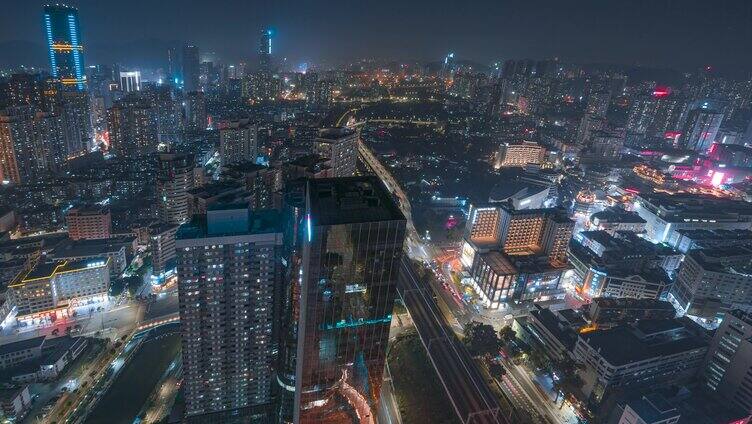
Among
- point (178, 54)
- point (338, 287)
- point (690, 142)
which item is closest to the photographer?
point (338, 287)

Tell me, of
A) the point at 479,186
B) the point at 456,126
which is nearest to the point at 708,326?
the point at 479,186

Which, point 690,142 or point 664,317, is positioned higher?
point 690,142

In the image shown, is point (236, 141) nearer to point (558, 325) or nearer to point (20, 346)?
point (20, 346)

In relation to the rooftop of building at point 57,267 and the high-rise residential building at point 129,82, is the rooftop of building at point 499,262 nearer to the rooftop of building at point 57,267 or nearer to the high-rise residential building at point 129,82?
the rooftop of building at point 57,267

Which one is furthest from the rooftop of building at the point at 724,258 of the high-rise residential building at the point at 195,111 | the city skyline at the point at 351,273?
the high-rise residential building at the point at 195,111

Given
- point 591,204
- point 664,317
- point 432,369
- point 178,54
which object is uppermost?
point 178,54

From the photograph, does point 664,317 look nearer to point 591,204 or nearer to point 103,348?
point 591,204
